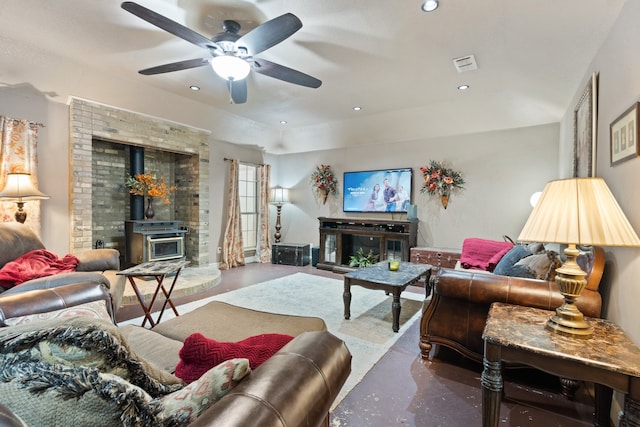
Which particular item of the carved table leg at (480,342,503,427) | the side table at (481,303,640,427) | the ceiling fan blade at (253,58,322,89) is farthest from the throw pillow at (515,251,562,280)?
the ceiling fan blade at (253,58,322,89)

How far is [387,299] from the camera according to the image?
12.5ft

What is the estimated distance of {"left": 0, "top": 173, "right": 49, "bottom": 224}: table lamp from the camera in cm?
308

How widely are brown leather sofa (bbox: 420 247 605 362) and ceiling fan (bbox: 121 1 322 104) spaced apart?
2.16 m

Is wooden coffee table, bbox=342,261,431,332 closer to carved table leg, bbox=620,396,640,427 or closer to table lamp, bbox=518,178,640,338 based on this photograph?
table lamp, bbox=518,178,640,338

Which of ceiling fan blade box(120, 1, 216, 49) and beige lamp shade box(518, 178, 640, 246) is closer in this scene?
beige lamp shade box(518, 178, 640, 246)

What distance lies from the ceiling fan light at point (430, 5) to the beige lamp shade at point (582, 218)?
169 centimetres

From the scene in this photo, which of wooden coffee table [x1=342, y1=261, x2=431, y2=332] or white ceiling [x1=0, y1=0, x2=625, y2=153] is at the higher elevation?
white ceiling [x1=0, y1=0, x2=625, y2=153]

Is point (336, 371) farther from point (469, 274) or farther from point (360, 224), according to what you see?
point (360, 224)

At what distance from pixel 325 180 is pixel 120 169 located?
3639 mm

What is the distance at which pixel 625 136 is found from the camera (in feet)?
5.55

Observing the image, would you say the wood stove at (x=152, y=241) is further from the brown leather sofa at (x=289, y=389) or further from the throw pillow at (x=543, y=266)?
the throw pillow at (x=543, y=266)

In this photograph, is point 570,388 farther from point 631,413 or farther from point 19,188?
point 19,188

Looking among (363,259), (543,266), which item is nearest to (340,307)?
(363,259)

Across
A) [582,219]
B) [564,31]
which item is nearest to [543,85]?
[564,31]
